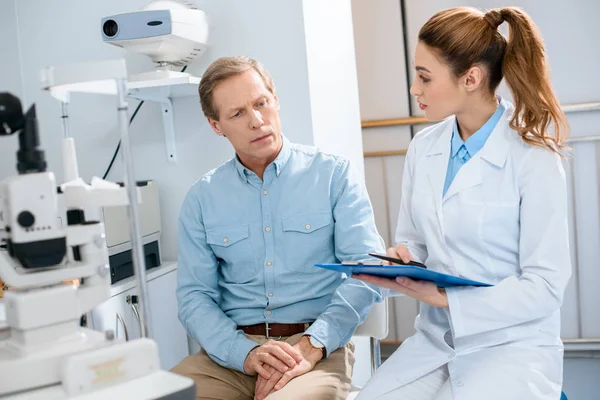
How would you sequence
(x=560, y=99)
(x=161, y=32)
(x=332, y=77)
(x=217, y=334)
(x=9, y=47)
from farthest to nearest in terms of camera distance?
(x=560, y=99), (x=9, y=47), (x=332, y=77), (x=161, y=32), (x=217, y=334)

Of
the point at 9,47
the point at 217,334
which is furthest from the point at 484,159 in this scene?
the point at 9,47

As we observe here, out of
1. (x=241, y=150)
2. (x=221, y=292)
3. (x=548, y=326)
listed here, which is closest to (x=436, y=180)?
(x=548, y=326)

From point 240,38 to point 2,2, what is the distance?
93 cm

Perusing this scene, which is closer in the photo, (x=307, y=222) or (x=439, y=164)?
(x=439, y=164)

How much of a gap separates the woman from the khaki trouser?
0.09 meters

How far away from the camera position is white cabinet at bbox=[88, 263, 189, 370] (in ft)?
6.62

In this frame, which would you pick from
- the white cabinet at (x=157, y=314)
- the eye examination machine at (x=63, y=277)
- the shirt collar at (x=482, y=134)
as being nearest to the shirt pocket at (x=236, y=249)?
the white cabinet at (x=157, y=314)

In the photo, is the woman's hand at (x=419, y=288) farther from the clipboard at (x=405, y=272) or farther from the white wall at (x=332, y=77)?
the white wall at (x=332, y=77)

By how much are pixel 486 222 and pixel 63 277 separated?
0.92 meters

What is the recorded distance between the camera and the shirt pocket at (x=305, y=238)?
1734 millimetres

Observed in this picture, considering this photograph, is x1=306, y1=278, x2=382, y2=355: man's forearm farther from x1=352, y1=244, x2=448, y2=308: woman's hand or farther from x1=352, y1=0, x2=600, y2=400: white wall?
x1=352, y1=0, x2=600, y2=400: white wall

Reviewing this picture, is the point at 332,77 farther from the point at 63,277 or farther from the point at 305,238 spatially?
the point at 63,277

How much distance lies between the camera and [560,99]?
2.63m

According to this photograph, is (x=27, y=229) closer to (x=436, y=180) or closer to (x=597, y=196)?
(x=436, y=180)
